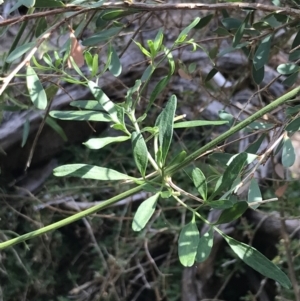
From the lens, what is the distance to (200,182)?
535 millimetres

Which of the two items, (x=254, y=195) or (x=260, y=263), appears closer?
(x=260, y=263)

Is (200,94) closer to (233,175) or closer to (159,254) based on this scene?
(159,254)

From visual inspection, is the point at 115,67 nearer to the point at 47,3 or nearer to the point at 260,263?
the point at 47,3

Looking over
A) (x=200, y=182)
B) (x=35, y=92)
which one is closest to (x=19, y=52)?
(x=35, y=92)

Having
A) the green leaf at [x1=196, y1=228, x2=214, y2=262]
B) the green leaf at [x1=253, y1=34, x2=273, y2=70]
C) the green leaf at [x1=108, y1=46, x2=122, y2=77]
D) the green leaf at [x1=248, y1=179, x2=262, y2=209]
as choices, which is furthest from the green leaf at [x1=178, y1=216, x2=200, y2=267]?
the green leaf at [x1=253, y1=34, x2=273, y2=70]

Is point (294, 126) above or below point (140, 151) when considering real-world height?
below

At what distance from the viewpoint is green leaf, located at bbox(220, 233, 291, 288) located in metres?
0.50

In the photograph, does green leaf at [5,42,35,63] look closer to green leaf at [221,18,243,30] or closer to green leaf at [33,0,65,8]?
green leaf at [33,0,65,8]

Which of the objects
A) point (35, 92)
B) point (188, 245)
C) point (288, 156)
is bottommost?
point (288, 156)

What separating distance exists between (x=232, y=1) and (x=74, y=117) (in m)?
0.30

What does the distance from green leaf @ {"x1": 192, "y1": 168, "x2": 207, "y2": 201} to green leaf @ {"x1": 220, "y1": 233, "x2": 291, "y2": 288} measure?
1.8 inches

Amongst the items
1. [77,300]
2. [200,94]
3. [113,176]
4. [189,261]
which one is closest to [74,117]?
[113,176]

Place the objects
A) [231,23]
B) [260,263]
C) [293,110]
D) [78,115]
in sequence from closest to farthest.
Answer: [260,263] < [78,115] < [293,110] < [231,23]

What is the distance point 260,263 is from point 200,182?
96 mm
